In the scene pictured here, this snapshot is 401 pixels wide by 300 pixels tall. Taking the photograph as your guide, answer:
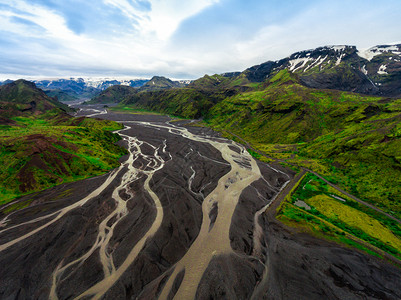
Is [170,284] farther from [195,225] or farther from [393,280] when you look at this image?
[393,280]

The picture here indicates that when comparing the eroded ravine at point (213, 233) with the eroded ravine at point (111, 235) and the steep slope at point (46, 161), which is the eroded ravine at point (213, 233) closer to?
the eroded ravine at point (111, 235)

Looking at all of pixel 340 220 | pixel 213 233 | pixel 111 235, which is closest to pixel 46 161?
pixel 111 235

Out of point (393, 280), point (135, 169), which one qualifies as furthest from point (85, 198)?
point (393, 280)

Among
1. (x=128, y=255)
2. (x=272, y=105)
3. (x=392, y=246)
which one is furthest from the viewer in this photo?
(x=272, y=105)

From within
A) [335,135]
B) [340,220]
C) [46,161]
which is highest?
[335,135]

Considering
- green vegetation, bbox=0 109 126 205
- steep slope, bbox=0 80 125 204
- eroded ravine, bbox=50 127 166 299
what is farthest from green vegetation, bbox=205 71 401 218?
green vegetation, bbox=0 109 126 205

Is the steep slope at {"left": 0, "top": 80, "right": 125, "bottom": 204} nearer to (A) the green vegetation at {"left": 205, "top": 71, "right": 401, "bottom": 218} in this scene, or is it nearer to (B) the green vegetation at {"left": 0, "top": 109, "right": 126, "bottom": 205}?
(B) the green vegetation at {"left": 0, "top": 109, "right": 126, "bottom": 205}

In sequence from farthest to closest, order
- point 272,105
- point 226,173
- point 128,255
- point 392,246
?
point 272,105
point 226,173
point 392,246
point 128,255

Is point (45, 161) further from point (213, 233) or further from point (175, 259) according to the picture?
point (213, 233)
